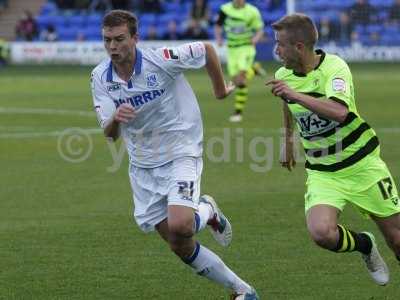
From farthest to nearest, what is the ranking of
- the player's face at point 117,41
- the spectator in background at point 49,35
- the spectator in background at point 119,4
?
the spectator in background at point 119,4 → the spectator in background at point 49,35 → the player's face at point 117,41

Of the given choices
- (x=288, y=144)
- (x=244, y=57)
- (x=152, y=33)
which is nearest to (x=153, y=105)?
(x=288, y=144)

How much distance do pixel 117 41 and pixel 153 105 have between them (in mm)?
562

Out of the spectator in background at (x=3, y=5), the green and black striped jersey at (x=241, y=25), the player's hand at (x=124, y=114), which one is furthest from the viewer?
the spectator in background at (x=3, y=5)

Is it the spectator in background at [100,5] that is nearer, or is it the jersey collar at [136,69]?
the jersey collar at [136,69]

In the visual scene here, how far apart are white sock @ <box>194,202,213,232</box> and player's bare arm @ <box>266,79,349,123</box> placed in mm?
1192

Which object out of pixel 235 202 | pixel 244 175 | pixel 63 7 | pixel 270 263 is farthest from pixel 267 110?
pixel 63 7

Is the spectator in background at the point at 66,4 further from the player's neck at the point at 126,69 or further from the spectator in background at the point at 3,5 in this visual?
the player's neck at the point at 126,69

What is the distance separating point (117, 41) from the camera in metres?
7.80

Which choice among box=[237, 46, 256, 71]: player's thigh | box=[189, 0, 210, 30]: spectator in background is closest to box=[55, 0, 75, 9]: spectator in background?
box=[189, 0, 210, 30]: spectator in background

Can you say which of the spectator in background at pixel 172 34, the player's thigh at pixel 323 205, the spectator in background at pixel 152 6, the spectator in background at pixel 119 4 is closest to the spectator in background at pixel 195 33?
the spectator in background at pixel 172 34

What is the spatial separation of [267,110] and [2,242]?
13.9 meters

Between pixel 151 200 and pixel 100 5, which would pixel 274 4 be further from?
pixel 151 200

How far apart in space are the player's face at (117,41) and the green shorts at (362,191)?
1.66 m

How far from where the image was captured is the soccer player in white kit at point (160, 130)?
7801mm
